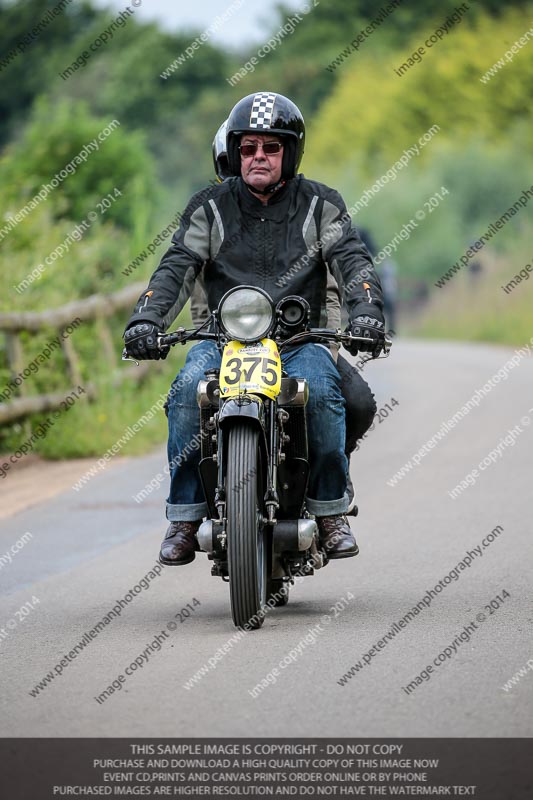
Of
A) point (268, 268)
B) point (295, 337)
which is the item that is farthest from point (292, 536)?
point (268, 268)

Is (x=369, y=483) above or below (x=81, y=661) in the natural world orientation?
below

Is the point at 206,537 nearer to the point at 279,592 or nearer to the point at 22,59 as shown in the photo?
the point at 279,592

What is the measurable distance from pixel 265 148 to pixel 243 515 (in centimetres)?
170

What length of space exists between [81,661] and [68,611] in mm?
1235

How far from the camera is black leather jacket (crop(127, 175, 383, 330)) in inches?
265

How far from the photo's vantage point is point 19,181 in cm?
2050

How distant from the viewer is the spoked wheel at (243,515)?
19.9 ft

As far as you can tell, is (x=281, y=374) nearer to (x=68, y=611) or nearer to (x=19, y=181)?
(x=68, y=611)

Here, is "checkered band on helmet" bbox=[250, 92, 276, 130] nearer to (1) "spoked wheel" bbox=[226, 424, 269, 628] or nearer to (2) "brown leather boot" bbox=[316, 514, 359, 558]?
(1) "spoked wheel" bbox=[226, 424, 269, 628]

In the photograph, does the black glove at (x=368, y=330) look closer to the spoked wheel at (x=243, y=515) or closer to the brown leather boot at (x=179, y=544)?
the spoked wheel at (x=243, y=515)

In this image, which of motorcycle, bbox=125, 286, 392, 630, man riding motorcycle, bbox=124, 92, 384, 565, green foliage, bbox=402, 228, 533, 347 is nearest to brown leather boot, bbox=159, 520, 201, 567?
man riding motorcycle, bbox=124, 92, 384, 565

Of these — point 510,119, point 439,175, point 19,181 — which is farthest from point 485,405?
point 510,119
